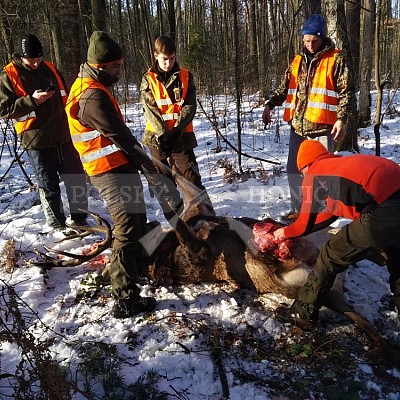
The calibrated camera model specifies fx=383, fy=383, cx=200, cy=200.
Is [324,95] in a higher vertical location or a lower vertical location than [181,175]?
higher

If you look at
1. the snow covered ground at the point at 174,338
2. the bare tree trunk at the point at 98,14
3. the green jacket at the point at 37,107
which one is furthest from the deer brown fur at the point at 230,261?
the bare tree trunk at the point at 98,14

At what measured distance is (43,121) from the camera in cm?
430

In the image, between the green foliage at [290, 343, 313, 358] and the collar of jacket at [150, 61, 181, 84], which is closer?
the green foliage at [290, 343, 313, 358]

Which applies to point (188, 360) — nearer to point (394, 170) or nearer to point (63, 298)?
point (63, 298)

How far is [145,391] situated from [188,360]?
1.38 ft

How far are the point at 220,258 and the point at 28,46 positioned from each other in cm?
296

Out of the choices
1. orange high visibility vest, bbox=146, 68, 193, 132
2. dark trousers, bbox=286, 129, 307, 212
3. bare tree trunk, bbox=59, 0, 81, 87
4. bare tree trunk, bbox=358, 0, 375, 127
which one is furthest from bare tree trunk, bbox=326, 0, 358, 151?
bare tree trunk, bbox=59, 0, 81, 87

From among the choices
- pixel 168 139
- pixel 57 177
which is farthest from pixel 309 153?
pixel 57 177

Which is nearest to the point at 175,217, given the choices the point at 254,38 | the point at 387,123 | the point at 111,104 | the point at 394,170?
the point at 111,104

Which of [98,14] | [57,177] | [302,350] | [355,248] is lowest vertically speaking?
[302,350]

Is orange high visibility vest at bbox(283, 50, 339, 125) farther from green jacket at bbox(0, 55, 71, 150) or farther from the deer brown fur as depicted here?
green jacket at bbox(0, 55, 71, 150)

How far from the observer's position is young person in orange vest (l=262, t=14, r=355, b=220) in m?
3.93

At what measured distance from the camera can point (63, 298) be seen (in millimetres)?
3609

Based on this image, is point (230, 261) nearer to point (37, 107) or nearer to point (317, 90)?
point (317, 90)
